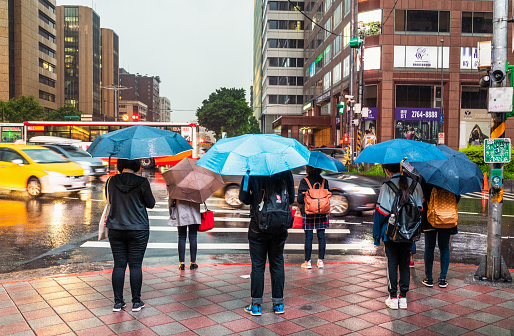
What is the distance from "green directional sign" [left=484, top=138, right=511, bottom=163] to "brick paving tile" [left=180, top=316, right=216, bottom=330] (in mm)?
4426

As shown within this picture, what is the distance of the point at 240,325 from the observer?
15.3 feet

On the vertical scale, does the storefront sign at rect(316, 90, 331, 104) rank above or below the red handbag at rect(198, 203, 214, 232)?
above

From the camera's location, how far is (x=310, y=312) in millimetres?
5059

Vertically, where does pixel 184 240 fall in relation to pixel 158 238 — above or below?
above

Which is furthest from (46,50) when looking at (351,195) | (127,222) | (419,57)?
(127,222)

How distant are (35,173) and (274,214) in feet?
42.9

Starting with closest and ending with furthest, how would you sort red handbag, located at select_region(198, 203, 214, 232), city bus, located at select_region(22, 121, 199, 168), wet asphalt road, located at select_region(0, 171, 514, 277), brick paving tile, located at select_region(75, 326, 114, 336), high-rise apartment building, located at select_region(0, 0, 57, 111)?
1. brick paving tile, located at select_region(75, 326, 114, 336)
2. red handbag, located at select_region(198, 203, 214, 232)
3. wet asphalt road, located at select_region(0, 171, 514, 277)
4. city bus, located at select_region(22, 121, 199, 168)
5. high-rise apartment building, located at select_region(0, 0, 57, 111)

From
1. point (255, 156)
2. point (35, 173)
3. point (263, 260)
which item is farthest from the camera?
point (35, 173)

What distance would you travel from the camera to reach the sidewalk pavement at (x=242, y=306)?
4559 mm

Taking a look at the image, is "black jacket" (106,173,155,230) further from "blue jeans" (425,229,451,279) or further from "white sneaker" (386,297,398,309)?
"blue jeans" (425,229,451,279)

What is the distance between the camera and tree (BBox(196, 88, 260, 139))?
7844 cm

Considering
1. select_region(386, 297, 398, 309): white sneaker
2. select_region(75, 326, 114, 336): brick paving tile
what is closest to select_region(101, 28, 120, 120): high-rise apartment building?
select_region(75, 326, 114, 336): brick paving tile

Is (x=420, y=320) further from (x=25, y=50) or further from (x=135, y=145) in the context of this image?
(x=25, y=50)

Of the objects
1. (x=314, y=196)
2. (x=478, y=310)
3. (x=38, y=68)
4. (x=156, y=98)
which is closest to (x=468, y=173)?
(x=478, y=310)
